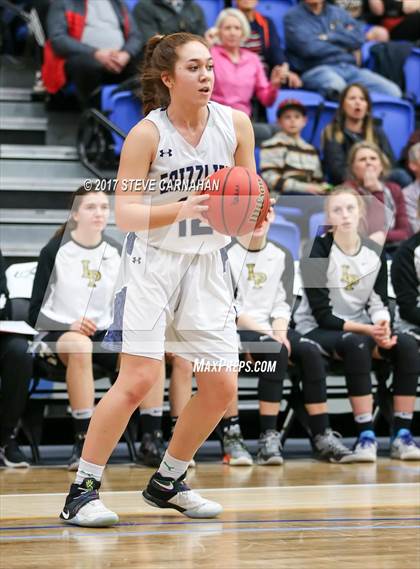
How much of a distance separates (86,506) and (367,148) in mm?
3895

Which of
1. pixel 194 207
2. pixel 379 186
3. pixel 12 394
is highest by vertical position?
pixel 194 207

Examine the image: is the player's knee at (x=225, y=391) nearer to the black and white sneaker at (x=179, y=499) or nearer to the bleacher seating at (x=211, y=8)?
the black and white sneaker at (x=179, y=499)

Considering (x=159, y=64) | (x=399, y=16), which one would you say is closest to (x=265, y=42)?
(x=399, y=16)

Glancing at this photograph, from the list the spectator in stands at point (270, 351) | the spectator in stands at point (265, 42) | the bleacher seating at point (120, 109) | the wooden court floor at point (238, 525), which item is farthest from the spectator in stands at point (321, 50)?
the wooden court floor at point (238, 525)

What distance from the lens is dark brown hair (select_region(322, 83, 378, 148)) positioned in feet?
25.5

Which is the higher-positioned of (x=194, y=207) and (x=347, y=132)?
(x=194, y=207)

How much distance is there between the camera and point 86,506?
3932mm

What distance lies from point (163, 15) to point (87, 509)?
5.23m

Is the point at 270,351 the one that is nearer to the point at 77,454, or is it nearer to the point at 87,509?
the point at 77,454

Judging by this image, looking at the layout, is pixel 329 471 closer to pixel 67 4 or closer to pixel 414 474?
pixel 414 474

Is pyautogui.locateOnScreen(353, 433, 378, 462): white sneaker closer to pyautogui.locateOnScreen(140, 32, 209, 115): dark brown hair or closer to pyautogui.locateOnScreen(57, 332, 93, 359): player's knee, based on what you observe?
pyautogui.locateOnScreen(57, 332, 93, 359): player's knee

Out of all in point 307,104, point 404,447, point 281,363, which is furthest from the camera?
point 307,104

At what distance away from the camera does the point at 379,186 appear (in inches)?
283

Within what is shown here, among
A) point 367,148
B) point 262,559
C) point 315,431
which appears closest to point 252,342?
point 315,431
